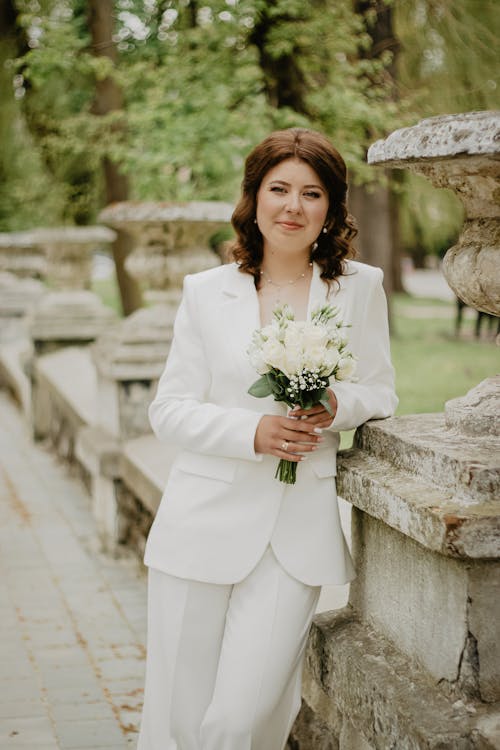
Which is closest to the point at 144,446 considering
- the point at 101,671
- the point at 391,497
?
the point at 101,671

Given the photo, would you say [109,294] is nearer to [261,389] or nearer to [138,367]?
[138,367]

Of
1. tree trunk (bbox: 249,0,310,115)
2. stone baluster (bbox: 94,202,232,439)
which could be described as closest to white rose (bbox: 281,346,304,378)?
stone baluster (bbox: 94,202,232,439)

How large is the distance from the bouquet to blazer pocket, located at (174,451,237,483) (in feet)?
0.95

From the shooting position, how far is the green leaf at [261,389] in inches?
98.2

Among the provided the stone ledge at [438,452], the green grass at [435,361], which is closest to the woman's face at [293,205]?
the stone ledge at [438,452]

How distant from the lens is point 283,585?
8.72 ft

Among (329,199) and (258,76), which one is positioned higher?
(258,76)

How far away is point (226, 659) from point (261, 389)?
0.73 m

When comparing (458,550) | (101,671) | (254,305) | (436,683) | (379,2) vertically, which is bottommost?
(101,671)

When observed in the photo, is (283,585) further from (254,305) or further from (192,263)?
(192,263)

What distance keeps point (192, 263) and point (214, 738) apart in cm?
399

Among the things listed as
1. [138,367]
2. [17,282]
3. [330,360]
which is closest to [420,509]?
[330,360]

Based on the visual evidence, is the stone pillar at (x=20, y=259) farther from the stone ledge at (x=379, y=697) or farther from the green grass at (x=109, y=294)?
the stone ledge at (x=379, y=697)

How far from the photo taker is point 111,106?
1160 cm
